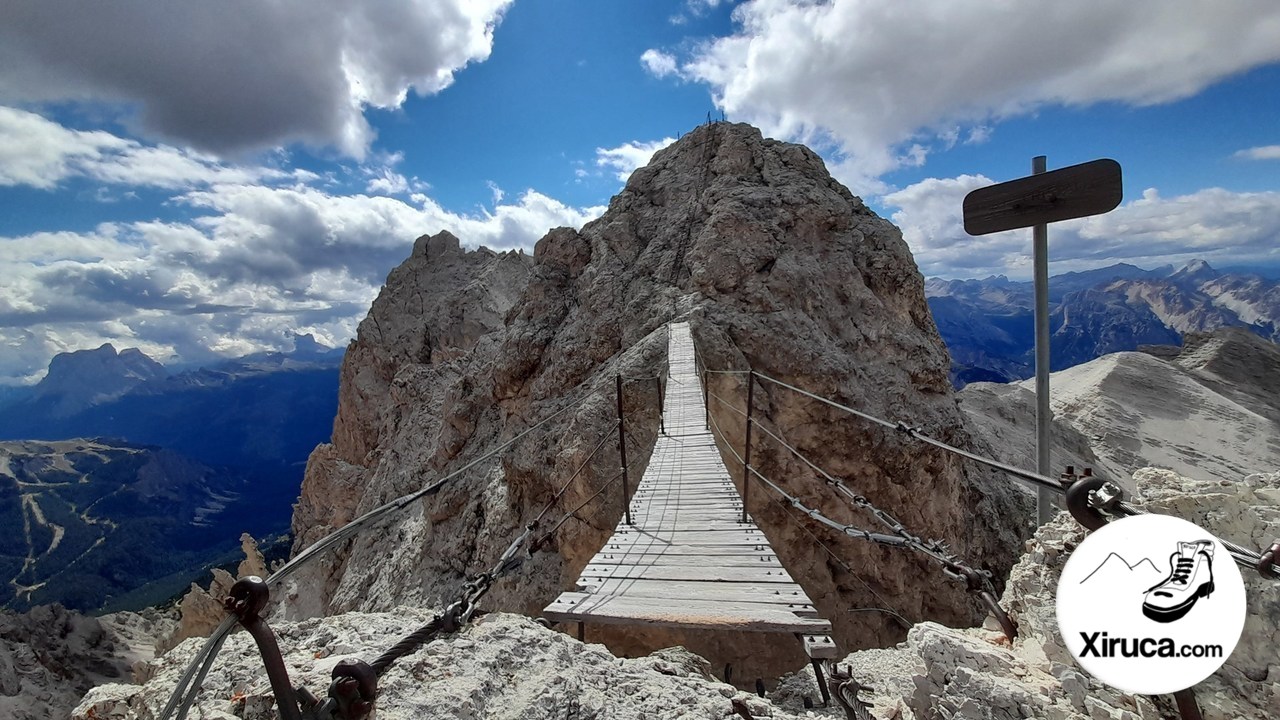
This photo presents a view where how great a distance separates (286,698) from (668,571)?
12.9ft

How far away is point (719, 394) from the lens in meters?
11.6

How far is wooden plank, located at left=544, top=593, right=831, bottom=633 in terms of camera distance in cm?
398

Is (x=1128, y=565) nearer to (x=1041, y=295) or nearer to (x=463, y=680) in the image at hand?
(x=1041, y=295)

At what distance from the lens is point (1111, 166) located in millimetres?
3645

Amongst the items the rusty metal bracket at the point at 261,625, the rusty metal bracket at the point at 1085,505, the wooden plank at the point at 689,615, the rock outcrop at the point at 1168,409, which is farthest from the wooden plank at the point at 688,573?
the rock outcrop at the point at 1168,409

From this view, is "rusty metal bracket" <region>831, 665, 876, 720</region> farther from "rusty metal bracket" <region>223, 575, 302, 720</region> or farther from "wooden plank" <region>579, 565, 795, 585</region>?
"rusty metal bracket" <region>223, 575, 302, 720</region>

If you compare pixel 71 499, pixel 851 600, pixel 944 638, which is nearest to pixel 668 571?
pixel 944 638

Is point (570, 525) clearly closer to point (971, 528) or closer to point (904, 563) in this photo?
point (904, 563)

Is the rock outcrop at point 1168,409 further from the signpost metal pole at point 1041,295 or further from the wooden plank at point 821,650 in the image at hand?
the wooden plank at point 821,650

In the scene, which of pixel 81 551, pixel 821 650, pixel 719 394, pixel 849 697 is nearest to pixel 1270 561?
pixel 849 697

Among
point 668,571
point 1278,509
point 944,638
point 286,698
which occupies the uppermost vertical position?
point 1278,509

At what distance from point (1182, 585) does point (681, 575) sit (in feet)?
12.5

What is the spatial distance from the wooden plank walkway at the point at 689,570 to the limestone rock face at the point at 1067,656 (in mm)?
709

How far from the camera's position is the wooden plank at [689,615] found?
398 cm
